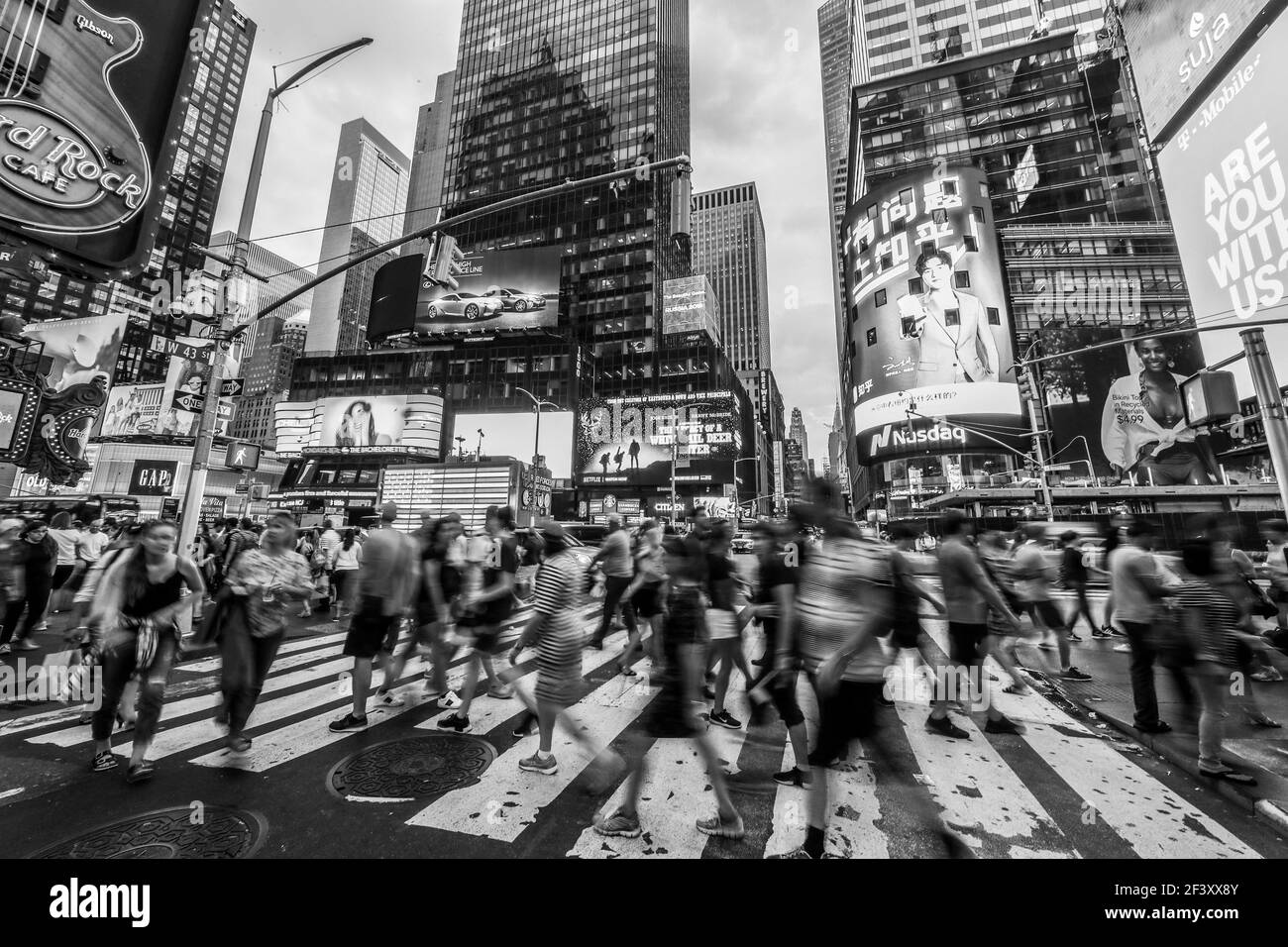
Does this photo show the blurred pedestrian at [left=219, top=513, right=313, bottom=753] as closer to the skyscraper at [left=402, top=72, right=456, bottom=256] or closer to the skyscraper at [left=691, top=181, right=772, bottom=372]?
the skyscraper at [left=402, top=72, right=456, bottom=256]

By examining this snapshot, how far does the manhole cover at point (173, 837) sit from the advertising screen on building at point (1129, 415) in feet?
176

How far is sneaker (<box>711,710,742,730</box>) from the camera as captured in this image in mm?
5340

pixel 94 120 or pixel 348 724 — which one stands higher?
pixel 94 120

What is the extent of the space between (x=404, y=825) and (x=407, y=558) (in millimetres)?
2834

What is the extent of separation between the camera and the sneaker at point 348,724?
5.04 metres

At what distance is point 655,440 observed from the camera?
71688 mm

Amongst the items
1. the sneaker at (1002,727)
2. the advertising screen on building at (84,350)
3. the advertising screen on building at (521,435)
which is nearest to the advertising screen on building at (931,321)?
the sneaker at (1002,727)

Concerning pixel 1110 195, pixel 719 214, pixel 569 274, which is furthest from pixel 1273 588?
pixel 719 214

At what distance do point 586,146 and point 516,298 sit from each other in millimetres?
48628

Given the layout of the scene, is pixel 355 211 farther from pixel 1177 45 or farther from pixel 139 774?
pixel 139 774

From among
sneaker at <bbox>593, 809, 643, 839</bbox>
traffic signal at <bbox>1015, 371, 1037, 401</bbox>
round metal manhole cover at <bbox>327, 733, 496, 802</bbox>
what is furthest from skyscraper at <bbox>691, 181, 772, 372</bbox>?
sneaker at <bbox>593, 809, 643, 839</bbox>

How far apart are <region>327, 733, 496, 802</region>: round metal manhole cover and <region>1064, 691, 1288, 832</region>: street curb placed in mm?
5771

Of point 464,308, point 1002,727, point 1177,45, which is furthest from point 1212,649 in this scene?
point 464,308

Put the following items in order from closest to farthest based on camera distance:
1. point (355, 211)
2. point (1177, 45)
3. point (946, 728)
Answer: point (946, 728)
point (1177, 45)
point (355, 211)
